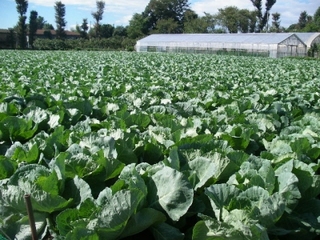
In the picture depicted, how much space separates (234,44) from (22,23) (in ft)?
169

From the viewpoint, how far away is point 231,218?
1.58m

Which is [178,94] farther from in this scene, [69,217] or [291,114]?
[69,217]

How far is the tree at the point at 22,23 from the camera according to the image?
7806 cm

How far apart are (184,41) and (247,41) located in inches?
393

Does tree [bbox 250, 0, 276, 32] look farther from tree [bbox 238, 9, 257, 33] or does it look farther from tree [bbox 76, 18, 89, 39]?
tree [bbox 76, 18, 89, 39]

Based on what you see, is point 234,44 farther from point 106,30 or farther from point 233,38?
point 106,30

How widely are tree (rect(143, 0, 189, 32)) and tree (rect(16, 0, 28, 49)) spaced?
101ft

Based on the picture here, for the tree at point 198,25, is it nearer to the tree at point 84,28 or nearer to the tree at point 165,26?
the tree at point 165,26

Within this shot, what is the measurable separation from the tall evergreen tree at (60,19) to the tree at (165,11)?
21345 mm

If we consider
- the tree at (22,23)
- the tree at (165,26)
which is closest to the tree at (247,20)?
the tree at (165,26)

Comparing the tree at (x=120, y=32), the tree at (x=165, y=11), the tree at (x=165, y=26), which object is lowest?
the tree at (x=120, y=32)

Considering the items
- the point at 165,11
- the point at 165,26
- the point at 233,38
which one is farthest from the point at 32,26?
the point at 233,38

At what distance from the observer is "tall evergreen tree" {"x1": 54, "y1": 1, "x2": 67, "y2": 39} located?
99.9m

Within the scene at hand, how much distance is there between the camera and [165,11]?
106m
